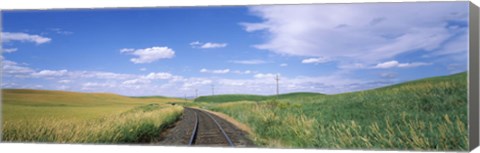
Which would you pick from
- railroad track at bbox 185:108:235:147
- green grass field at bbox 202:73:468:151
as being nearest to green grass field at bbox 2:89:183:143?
railroad track at bbox 185:108:235:147

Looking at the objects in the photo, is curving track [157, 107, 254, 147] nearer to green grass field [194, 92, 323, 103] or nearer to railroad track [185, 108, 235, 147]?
railroad track [185, 108, 235, 147]

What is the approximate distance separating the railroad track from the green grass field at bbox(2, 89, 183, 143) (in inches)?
20.1

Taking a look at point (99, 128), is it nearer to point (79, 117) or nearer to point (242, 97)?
point (79, 117)

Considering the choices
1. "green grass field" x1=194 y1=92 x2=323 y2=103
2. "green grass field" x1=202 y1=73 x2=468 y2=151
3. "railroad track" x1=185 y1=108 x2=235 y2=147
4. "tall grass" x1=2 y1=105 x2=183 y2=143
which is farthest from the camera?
"tall grass" x1=2 y1=105 x2=183 y2=143

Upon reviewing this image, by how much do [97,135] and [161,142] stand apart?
1.33 m

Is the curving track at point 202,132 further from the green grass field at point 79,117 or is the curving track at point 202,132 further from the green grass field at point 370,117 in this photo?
the green grass field at point 370,117

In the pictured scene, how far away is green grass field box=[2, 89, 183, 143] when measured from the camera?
14102 millimetres

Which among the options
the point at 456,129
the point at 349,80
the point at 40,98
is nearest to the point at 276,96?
the point at 349,80

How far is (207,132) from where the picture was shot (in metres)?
14.1

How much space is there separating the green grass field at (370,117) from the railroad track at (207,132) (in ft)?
1.43

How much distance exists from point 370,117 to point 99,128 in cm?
526

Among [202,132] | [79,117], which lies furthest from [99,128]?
[202,132]

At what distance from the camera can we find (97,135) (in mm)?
14141

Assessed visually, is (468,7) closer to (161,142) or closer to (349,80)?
(349,80)
